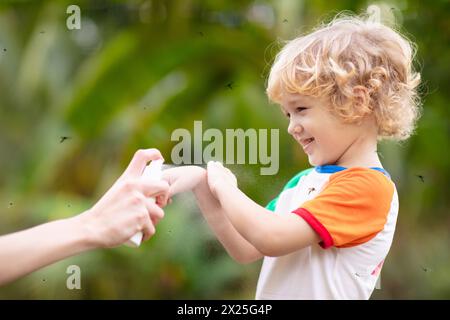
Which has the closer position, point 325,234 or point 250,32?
point 325,234

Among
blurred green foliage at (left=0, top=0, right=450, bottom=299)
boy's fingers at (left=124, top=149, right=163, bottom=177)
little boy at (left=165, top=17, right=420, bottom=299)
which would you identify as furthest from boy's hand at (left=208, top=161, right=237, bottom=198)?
blurred green foliage at (left=0, top=0, right=450, bottom=299)

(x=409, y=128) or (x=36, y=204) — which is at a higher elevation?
(x=409, y=128)

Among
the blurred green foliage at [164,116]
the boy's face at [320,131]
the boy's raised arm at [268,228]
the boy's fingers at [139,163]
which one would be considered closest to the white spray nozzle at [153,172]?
the boy's fingers at [139,163]

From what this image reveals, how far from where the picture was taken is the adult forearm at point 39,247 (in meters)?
1.07

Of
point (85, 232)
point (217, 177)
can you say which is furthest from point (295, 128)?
point (85, 232)

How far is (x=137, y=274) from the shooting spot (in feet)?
12.0

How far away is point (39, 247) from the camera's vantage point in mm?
1070

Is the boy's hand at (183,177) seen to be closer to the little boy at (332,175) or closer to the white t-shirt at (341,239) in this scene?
the little boy at (332,175)

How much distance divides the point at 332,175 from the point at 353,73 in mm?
170

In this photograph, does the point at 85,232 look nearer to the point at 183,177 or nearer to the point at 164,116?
the point at 183,177

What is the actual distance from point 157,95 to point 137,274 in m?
0.99

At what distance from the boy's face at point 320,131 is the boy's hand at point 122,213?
25cm
